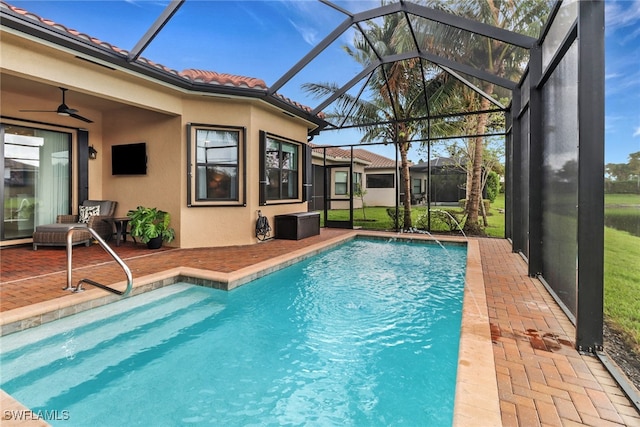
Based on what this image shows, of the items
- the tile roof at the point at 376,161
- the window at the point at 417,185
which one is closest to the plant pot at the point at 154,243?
the tile roof at the point at 376,161

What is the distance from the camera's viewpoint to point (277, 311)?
371cm

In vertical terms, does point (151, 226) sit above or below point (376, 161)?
below

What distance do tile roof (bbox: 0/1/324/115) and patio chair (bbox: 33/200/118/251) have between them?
3.36m

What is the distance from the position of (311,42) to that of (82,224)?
6.43 meters

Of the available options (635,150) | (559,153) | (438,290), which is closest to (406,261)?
(438,290)

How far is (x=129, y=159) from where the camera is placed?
283 inches

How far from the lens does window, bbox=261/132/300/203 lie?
24.5 feet

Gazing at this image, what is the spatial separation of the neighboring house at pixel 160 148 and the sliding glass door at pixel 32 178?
0.02 metres

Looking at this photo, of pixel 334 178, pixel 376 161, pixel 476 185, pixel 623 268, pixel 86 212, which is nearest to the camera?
pixel 623 268

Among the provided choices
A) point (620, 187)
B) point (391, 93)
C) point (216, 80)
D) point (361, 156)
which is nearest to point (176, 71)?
point (216, 80)

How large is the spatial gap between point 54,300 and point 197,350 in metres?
1.82

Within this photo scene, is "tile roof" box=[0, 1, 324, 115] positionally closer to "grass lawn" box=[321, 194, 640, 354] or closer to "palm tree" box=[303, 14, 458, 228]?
"palm tree" box=[303, 14, 458, 228]

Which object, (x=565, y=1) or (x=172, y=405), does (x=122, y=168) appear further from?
(x=565, y=1)

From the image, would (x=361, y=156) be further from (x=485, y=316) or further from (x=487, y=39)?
(x=485, y=316)
